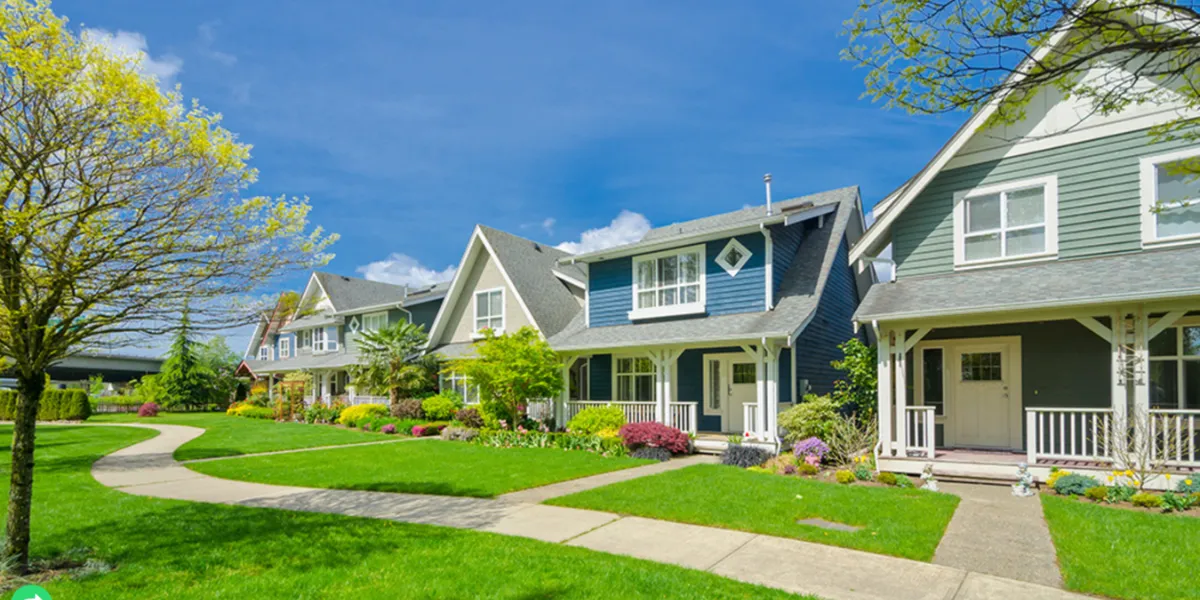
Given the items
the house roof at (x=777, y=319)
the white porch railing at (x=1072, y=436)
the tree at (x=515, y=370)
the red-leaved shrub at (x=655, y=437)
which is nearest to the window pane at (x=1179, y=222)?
the white porch railing at (x=1072, y=436)

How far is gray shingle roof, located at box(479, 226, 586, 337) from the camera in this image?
71.6 feet

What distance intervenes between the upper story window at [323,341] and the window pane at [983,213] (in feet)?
103

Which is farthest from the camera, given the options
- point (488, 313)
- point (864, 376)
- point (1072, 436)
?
point (488, 313)

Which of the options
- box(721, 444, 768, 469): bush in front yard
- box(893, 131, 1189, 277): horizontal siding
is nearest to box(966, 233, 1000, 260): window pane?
box(893, 131, 1189, 277): horizontal siding

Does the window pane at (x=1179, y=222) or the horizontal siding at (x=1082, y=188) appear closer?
the window pane at (x=1179, y=222)

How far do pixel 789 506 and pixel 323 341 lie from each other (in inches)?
1264

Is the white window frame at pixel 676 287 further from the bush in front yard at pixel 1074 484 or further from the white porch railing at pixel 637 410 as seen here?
the bush in front yard at pixel 1074 484

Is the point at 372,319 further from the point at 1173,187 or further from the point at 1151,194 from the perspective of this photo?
the point at 1173,187

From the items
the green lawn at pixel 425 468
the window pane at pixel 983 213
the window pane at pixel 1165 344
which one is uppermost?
the window pane at pixel 983 213

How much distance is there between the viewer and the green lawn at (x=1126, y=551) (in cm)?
562

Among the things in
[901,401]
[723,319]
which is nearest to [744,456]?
[901,401]

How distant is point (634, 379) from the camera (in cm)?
1947

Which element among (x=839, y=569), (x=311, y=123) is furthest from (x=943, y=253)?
(x=311, y=123)

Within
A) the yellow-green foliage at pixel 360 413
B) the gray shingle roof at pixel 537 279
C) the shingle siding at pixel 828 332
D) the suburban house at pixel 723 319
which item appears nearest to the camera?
the suburban house at pixel 723 319
